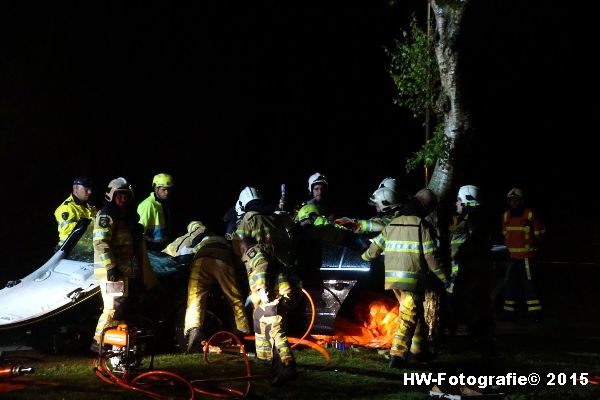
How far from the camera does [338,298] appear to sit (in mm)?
9008

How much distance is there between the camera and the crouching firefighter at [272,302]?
736 cm

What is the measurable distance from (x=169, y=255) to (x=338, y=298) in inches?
81.7

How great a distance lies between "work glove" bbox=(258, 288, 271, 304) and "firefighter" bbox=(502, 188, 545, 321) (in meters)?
6.32

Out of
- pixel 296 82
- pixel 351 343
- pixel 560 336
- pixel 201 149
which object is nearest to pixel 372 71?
pixel 296 82

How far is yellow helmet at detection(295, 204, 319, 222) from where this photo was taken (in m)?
10.5

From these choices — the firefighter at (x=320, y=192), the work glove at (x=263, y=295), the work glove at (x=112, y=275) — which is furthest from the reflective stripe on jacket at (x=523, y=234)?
the work glove at (x=112, y=275)

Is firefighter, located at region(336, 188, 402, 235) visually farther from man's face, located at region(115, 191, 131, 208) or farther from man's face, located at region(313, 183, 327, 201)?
man's face, located at region(115, 191, 131, 208)

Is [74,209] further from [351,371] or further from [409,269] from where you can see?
[409,269]

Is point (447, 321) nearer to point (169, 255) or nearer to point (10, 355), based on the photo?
point (169, 255)

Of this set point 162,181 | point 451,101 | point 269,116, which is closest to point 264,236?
point 162,181

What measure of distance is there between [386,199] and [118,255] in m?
3.33

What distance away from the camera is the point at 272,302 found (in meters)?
7.57

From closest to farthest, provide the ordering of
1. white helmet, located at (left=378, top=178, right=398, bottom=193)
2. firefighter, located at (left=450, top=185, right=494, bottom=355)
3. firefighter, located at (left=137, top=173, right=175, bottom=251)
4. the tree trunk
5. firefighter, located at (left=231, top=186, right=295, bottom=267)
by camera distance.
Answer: firefighter, located at (left=231, top=186, right=295, bottom=267) → firefighter, located at (left=450, top=185, right=494, bottom=355) → white helmet, located at (left=378, top=178, right=398, bottom=193) → the tree trunk → firefighter, located at (left=137, top=173, right=175, bottom=251)

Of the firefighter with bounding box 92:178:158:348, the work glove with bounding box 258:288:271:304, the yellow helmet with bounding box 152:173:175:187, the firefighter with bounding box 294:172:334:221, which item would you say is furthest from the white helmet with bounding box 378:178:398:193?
the firefighter with bounding box 92:178:158:348
